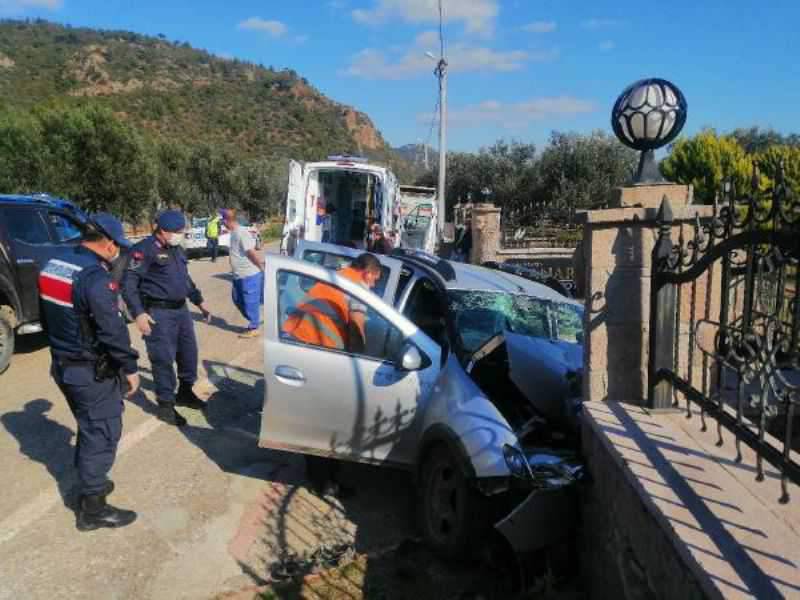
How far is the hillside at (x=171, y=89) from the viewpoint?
6328 cm

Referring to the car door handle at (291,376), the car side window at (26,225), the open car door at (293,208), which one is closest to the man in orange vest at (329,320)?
the car door handle at (291,376)

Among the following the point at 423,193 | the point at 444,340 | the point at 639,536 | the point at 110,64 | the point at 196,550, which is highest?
the point at 110,64

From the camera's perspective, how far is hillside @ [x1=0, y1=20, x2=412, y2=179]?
208 feet

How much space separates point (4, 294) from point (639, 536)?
7.23 m

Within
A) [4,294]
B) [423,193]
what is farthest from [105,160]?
[4,294]

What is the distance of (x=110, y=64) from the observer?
74.7m

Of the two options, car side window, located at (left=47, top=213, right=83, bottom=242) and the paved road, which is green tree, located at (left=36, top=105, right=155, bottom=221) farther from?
the paved road

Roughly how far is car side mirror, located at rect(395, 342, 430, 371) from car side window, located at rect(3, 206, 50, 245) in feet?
19.7

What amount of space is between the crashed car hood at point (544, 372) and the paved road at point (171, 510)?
3.75ft

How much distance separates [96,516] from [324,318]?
5.94ft

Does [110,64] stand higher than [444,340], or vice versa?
[110,64]

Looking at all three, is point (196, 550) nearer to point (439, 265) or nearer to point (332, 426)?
point (332, 426)

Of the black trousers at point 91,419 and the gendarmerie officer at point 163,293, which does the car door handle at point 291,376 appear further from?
the gendarmerie officer at point 163,293

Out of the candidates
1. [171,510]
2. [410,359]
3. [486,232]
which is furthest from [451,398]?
[486,232]
